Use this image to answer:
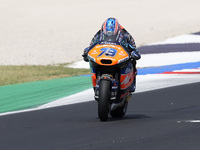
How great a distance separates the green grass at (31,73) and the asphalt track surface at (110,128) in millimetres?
4893

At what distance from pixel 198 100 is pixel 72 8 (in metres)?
30.3

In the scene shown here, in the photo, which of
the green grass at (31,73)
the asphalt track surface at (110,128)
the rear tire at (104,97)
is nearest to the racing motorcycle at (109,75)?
the rear tire at (104,97)

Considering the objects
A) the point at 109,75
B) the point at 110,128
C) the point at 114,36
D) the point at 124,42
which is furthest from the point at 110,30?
the point at 110,128

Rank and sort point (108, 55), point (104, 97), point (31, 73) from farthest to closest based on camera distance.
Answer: point (31, 73)
point (108, 55)
point (104, 97)

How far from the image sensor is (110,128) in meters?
7.27

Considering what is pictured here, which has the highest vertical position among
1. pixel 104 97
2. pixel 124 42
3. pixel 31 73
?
pixel 124 42

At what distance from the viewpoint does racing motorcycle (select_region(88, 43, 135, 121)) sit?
306 inches

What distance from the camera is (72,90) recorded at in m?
12.9

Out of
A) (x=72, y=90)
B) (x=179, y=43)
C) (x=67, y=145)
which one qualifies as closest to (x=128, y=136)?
(x=67, y=145)

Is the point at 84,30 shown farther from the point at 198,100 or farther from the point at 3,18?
the point at 198,100

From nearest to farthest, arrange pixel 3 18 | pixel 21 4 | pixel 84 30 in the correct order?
1. pixel 84 30
2. pixel 3 18
3. pixel 21 4

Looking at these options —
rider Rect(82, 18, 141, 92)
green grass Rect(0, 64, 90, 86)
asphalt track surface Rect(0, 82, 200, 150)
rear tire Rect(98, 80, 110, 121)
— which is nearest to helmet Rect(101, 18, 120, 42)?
rider Rect(82, 18, 141, 92)

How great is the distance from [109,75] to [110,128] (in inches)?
35.3

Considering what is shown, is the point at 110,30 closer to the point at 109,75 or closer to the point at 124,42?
the point at 124,42
